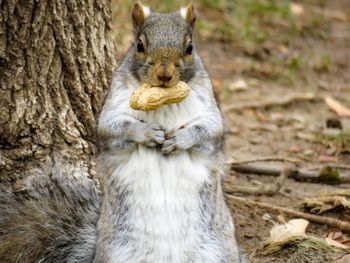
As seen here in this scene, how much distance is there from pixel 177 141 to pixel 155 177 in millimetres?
139

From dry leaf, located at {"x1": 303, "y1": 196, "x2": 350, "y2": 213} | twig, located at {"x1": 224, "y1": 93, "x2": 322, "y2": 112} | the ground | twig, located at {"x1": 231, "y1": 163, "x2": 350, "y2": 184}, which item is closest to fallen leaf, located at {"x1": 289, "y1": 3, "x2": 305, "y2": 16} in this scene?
the ground

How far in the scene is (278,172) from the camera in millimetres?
4258

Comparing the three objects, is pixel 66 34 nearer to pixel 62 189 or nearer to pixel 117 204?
pixel 62 189

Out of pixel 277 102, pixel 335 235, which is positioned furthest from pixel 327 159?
pixel 335 235

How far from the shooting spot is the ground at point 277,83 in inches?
160

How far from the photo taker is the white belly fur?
2.81m

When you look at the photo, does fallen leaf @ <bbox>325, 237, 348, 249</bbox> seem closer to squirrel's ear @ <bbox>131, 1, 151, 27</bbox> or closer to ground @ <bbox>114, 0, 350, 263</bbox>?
ground @ <bbox>114, 0, 350, 263</bbox>

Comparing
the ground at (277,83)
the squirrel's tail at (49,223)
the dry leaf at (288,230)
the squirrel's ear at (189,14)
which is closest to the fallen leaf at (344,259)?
the ground at (277,83)

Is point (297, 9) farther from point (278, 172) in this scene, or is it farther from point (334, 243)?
point (334, 243)

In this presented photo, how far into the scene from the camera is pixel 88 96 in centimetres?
349

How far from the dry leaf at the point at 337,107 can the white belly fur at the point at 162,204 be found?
2.64 m

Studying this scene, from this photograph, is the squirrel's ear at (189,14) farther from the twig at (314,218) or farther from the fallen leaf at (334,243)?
the fallen leaf at (334,243)

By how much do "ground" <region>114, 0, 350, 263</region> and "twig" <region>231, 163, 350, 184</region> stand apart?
0.03 metres

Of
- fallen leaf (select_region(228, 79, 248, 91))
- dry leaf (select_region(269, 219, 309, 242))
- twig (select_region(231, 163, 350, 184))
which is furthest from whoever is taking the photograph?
fallen leaf (select_region(228, 79, 248, 91))
